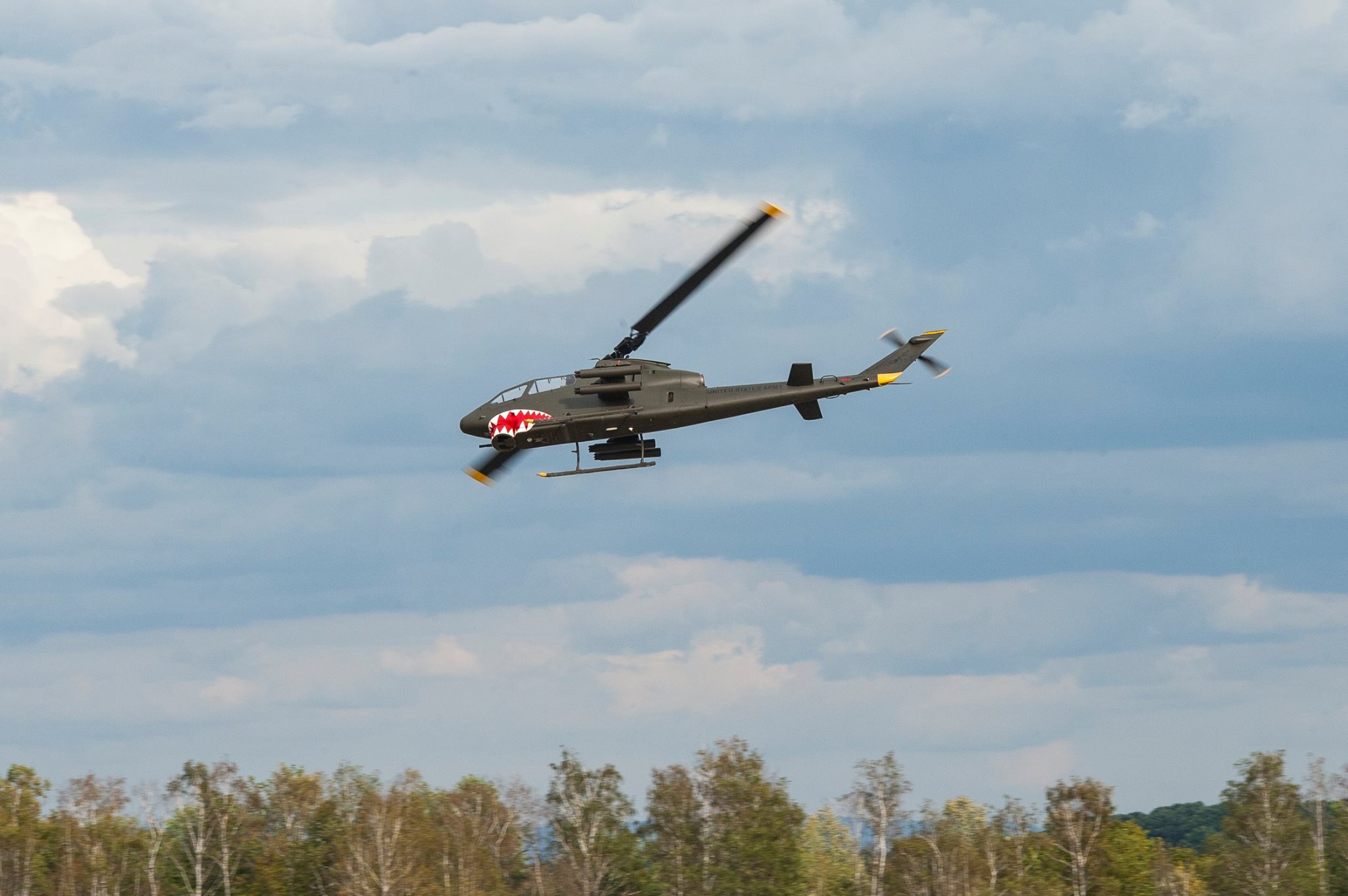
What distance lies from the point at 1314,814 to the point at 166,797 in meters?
71.2

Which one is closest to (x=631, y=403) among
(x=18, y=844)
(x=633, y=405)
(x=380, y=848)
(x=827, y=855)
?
(x=633, y=405)

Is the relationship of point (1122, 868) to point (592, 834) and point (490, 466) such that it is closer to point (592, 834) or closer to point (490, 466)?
point (592, 834)

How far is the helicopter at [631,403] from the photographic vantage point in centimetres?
5441

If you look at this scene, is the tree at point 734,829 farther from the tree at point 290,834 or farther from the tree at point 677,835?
the tree at point 290,834

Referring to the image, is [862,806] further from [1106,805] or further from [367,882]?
[367,882]

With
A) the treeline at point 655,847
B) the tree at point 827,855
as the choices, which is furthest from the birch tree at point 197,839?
the tree at point 827,855

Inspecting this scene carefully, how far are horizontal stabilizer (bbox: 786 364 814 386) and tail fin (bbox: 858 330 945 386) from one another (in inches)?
71.8

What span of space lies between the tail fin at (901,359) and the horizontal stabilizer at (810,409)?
5.69 feet

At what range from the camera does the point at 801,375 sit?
54625 millimetres

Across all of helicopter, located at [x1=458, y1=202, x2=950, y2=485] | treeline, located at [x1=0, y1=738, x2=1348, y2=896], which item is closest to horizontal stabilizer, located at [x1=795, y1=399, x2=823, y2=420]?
helicopter, located at [x1=458, y1=202, x2=950, y2=485]

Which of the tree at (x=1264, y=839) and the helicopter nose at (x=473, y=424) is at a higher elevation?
the helicopter nose at (x=473, y=424)

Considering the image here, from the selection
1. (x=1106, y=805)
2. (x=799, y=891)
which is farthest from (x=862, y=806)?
(x=1106, y=805)

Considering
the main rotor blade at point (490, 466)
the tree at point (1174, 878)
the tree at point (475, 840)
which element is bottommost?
the tree at point (1174, 878)

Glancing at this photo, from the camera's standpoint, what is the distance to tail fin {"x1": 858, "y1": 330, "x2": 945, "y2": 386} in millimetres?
55531
